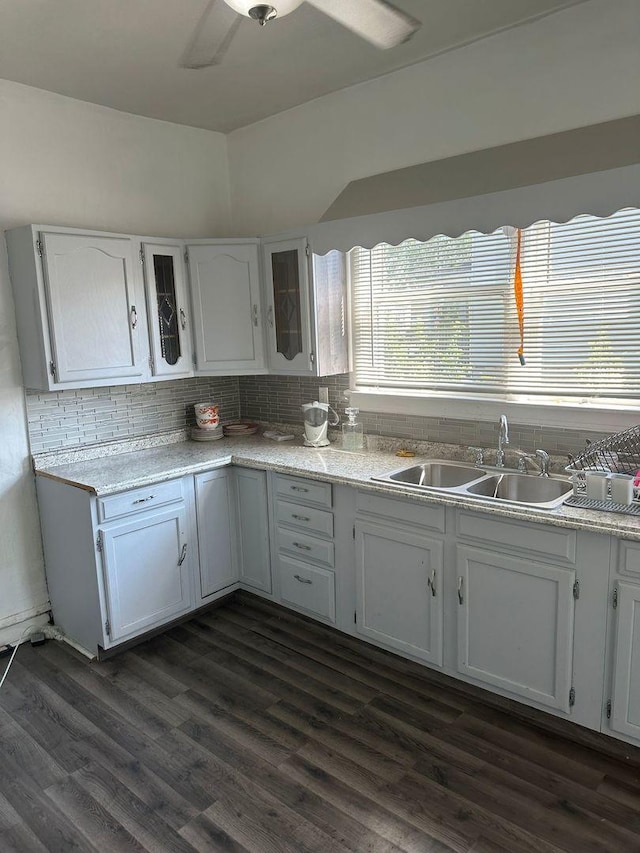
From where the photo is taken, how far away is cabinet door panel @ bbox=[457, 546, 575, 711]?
2.30m

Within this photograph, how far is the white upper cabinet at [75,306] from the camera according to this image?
2922mm

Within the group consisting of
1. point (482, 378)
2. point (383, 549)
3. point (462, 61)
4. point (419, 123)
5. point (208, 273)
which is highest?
point (462, 61)

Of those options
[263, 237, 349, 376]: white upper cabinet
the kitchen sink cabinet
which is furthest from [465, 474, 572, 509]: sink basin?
the kitchen sink cabinet

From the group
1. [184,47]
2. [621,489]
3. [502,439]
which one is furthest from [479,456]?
[184,47]

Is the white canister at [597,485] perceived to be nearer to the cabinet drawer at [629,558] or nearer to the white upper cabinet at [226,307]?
the cabinet drawer at [629,558]

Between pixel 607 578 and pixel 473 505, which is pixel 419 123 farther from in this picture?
pixel 607 578

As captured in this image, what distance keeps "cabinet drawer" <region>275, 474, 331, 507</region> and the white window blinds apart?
787mm

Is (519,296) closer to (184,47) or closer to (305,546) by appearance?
(305,546)

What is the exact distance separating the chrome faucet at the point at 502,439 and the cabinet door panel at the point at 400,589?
572mm

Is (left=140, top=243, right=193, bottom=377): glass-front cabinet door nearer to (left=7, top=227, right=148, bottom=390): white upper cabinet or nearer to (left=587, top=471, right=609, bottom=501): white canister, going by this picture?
(left=7, top=227, right=148, bottom=390): white upper cabinet

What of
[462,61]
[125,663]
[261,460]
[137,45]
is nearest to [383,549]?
[261,460]

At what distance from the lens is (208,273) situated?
11.6ft

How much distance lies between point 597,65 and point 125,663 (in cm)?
338

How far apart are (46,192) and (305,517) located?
2133 millimetres
